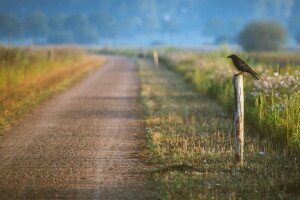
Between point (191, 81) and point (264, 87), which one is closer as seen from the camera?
point (264, 87)

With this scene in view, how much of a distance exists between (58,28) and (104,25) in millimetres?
19189

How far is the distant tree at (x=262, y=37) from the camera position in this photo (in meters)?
63.3

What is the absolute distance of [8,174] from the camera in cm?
630

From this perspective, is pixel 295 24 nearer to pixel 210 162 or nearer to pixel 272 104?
pixel 272 104

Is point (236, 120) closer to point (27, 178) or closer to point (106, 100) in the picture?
point (27, 178)

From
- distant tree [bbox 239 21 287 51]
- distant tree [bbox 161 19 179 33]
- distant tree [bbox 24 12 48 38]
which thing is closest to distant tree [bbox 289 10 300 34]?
distant tree [bbox 161 19 179 33]

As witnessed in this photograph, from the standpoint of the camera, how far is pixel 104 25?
166375 millimetres

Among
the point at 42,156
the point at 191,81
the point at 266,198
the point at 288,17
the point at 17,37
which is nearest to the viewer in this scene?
the point at 266,198

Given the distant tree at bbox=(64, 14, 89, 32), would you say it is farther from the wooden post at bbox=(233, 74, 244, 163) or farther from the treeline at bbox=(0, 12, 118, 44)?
the wooden post at bbox=(233, 74, 244, 163)

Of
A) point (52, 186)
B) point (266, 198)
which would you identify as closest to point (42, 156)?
point (52, 186)

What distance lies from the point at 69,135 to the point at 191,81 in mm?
11338

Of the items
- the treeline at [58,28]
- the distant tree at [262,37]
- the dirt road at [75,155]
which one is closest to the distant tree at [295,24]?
the treeline at [58,28]

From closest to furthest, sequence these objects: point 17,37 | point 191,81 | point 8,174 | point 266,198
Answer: point 266,198
point 8,174
point 191,81
point 17,37

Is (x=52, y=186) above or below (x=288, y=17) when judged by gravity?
below
